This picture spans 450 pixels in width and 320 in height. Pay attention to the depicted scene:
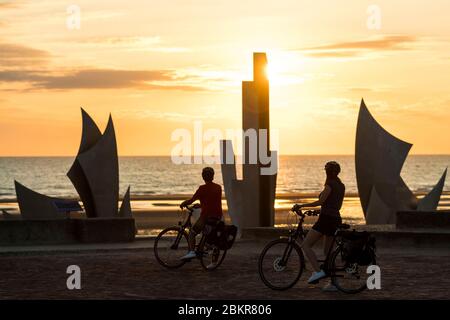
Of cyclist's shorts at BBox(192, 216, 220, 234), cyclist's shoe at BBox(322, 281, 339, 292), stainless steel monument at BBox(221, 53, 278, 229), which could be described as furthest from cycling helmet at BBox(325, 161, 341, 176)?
stainless steel monument at BBox(221, 53, 278, 229)

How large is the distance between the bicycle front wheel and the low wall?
792cm

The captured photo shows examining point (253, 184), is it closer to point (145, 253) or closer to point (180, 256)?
point (145, 253)

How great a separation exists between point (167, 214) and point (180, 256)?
38.7 m

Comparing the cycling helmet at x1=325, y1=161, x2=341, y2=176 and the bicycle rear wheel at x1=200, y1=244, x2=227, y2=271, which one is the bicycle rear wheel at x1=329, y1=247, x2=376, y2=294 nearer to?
the cycling helmet at x1=325, y1=161, x2=341, y2=176

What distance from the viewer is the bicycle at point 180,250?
16375 millimetres

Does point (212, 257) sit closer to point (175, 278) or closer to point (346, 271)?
point (175, 278)

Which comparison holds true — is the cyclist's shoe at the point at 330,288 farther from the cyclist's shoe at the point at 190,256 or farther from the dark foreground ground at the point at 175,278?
the cyclist's shoe at the point at 190,256

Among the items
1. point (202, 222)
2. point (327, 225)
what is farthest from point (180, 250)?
point (327, 225)

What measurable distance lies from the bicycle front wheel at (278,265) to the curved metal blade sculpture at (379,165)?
22899 mm

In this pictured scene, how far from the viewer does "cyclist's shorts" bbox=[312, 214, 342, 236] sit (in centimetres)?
1379

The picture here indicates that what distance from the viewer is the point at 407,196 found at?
37.7 m

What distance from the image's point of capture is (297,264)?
47.1ft

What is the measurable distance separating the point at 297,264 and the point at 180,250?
3025mm
